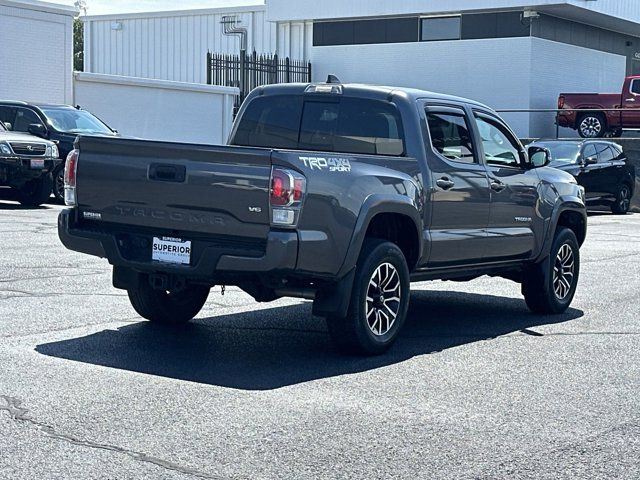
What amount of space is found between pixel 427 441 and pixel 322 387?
1.38m

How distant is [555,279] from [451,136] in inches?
82.9

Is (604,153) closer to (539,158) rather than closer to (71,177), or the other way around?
(539,158)

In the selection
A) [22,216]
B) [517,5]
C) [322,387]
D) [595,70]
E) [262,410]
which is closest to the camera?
[262,410]

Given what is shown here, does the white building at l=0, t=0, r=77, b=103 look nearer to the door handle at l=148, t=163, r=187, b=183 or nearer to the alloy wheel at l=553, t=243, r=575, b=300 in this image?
the alloy wheel at l=553, t=243, r=575, b=300

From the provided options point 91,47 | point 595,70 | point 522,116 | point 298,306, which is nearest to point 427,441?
point 298,306

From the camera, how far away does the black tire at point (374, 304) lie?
8281 millimetres

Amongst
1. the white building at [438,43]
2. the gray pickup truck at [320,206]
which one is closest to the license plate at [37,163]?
the gray pickup truck at [320,206]

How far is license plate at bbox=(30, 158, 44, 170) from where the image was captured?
21109 mm

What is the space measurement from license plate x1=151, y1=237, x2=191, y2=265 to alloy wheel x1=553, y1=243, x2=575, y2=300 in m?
4.19

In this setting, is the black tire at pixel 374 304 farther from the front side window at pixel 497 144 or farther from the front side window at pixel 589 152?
the front side window at pixel 589 152

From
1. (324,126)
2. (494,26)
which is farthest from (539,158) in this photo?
(494,26)

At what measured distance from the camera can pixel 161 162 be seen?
8.12 m

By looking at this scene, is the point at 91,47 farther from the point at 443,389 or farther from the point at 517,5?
the point at 443,389

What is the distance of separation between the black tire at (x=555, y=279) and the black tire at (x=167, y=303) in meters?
3.12
